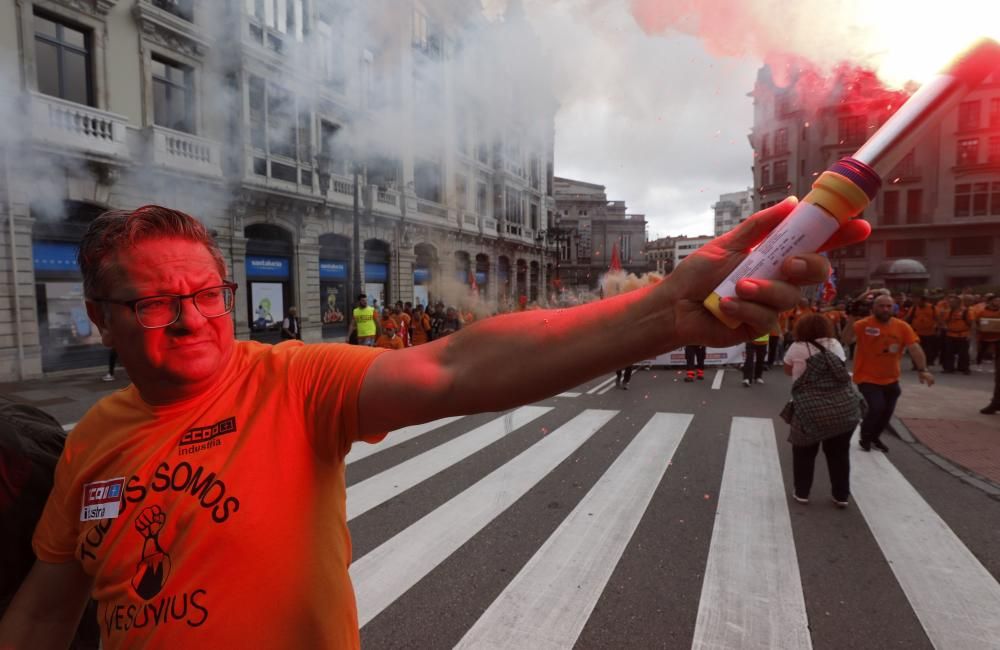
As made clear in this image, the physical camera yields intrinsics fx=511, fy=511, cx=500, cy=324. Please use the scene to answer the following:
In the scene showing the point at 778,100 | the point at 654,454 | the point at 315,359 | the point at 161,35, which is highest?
the point at 161,35

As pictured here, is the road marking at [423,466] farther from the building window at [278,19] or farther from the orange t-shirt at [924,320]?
the orange t-shirt at [924,320]

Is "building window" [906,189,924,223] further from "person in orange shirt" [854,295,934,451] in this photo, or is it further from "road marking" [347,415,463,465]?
"road marking" [347,415,463,465]

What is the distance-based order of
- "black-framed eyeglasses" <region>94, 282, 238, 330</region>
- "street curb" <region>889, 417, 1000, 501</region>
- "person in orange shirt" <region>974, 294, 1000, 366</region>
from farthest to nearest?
"person in orange shirt" <region>974, 294, 1000, 366</region> → "street curb" <region>889, 417, 1000, 501</region> → "black-framed eyeglasses" <region>94, 282, 238, 330</region>

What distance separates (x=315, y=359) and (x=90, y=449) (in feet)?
2.18

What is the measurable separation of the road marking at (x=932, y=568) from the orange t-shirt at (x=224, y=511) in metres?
3.33

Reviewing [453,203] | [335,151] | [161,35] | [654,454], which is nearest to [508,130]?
[453,203]

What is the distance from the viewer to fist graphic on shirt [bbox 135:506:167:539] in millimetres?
1201

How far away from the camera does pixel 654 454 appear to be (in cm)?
612

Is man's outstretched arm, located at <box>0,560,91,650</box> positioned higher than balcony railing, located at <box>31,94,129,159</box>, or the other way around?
balcony railing, located at <box>31,94,129,159</box>

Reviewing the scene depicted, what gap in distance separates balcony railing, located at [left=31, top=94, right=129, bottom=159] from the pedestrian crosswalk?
412 inches

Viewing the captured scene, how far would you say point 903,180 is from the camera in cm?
1202

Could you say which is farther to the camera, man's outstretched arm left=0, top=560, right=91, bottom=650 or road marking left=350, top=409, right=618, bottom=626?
road marking left=350, top=409, right=618, bottom=626

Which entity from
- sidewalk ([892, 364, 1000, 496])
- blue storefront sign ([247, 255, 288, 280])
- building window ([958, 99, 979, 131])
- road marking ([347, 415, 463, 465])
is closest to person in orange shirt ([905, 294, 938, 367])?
sidewalk ([892, 364, 1000, 496])

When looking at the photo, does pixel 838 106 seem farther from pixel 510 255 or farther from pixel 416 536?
pixel 510 255
